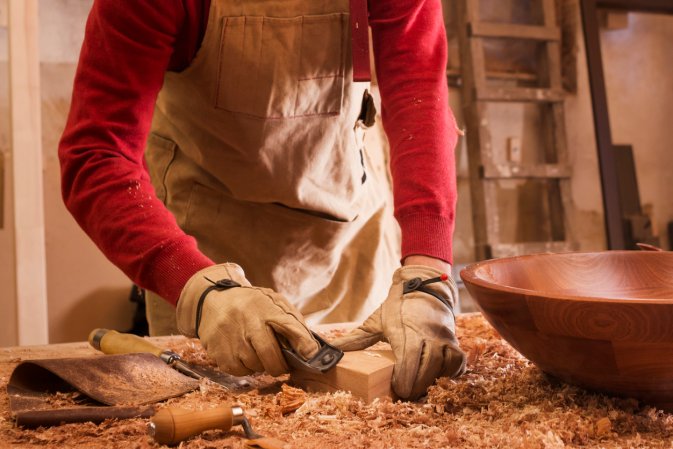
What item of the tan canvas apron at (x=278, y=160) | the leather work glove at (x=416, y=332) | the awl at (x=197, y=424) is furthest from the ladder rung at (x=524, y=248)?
the awl at (x=197, y=424)

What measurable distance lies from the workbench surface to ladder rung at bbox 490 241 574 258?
2877 millimetres

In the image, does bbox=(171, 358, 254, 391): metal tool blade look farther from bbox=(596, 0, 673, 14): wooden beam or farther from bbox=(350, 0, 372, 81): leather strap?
bbox=(596, 0, 673, 14): wooden beam

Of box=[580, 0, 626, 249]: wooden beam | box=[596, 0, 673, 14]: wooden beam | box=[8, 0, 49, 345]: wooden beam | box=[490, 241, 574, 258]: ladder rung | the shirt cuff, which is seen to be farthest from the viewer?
box=[596, 0, 673, 14]: wooden beam

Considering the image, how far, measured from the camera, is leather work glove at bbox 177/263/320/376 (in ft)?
3.20

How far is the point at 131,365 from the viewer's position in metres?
0.99

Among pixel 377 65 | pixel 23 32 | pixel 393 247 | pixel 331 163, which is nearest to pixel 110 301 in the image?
pixel 23 32

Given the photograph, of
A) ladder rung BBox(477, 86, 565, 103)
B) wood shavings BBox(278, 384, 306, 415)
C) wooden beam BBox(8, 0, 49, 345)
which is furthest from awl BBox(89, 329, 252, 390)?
ladder rung BBox(477, 86, 565, 103)

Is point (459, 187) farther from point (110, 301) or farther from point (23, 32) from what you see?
point (23, 32)

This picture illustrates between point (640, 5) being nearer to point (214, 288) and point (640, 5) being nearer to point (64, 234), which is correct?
point (64, 234)

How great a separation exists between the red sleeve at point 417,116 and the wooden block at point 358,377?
1.12 ft

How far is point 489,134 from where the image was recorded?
12.7 feet

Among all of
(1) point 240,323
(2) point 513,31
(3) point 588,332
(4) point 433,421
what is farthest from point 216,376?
Answer: (2) point 513,31

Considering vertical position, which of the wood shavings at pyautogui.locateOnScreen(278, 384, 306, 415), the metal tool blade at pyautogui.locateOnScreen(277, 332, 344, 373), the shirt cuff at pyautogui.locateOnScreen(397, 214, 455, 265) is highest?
the shirt cuff at pyautogui.locateOnScreen(397, 214, 455, 265)

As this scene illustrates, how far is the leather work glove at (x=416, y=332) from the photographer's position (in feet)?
3.12
